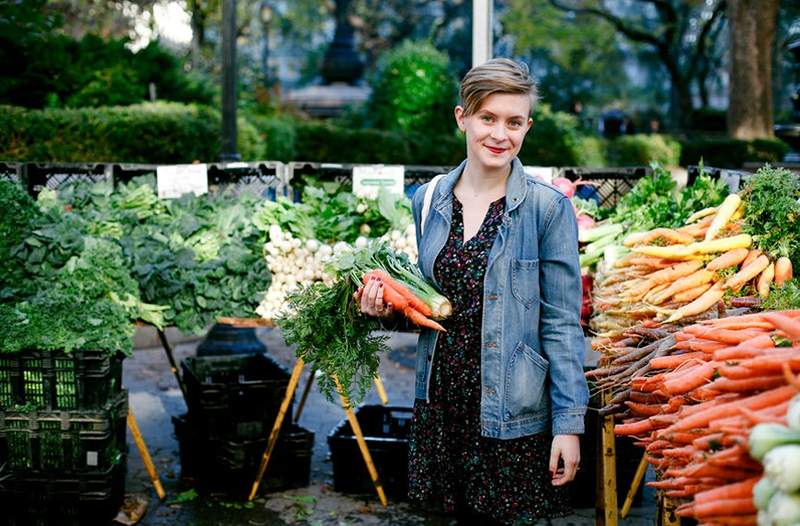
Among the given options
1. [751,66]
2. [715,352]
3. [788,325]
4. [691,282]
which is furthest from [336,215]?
[751,66]

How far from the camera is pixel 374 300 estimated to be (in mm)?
3117

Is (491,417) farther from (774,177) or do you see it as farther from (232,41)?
(232,41)

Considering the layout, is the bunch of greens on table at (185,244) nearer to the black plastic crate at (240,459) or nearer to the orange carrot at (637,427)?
the black plastic crate at (240,459)

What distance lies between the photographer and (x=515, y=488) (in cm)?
299

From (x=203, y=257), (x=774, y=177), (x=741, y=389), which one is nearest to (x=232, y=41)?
(x=203, y=257)

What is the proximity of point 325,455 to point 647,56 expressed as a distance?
38139 mm

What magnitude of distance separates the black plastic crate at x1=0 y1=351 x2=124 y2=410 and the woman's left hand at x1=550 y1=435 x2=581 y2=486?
2.46 metres

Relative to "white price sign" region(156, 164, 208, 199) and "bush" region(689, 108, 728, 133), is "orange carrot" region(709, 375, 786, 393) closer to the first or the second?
"white price sign" region(156, 164, 208, 199)

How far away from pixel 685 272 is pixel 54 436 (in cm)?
315

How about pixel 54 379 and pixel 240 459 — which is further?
pixel 240 459

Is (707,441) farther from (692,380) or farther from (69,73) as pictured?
(69,73)

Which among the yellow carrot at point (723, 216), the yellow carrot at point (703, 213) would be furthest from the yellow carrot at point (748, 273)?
the yellow carrot at point (703, 213)

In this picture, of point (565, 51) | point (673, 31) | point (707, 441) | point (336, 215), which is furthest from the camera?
point (673, 31)

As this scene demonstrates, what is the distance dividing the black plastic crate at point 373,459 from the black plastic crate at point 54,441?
1348 millimetres
